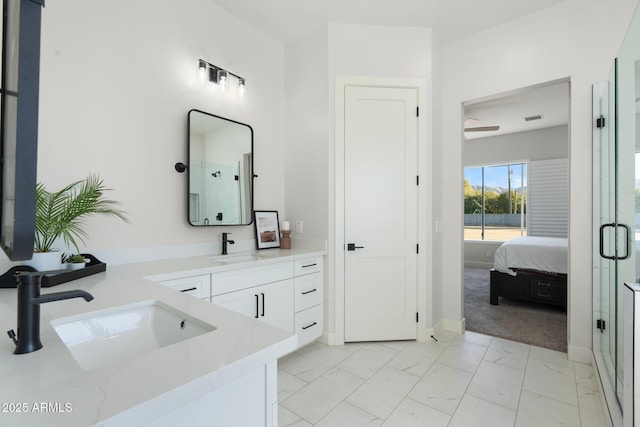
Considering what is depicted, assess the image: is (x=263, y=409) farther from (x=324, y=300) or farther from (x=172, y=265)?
(x=324, y=300)

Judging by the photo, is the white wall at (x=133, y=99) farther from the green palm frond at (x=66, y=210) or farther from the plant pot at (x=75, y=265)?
the plant pot at (x=75, y=265)

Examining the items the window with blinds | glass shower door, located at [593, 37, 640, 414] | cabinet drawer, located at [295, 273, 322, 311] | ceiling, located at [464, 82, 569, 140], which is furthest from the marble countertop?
the window with blinds

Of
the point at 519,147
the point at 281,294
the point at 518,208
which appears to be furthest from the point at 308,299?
the point at 519,147

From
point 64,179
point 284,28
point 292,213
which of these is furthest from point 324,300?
point 284,28

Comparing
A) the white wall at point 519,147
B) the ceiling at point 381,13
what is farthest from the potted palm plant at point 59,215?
the white wall at point 519,147

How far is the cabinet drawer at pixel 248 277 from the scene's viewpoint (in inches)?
78.3

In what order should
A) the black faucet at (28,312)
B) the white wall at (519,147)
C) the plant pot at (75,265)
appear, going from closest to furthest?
the black faucet at (28,312)
the plant pot at (75,265)
the white wall at (519,147)

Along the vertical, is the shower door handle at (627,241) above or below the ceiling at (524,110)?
below

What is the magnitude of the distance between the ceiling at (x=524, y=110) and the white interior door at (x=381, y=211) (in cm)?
188

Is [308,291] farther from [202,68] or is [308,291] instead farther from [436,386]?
[202,68]

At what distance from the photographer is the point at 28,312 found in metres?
0.70

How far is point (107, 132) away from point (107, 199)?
43cm

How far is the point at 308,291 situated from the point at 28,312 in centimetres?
212

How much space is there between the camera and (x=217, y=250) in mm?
2617
